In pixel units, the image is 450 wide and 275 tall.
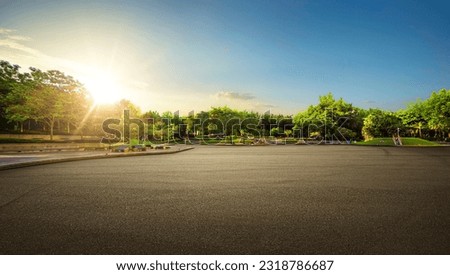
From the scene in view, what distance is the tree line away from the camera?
100.0 feet

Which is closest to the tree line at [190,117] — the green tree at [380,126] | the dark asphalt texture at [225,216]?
the green tree at [380,126]

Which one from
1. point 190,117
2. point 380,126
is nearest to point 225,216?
point 380,126

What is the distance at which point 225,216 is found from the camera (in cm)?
545

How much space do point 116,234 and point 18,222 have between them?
2.00m

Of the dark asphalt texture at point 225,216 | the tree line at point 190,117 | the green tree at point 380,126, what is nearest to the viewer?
the dark asphalt texture at point 225,216

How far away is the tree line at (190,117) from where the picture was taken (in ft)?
100.0

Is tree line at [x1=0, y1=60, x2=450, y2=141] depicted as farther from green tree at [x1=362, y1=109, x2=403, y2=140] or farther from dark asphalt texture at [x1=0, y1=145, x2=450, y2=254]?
dark asphalt texture at [x1=0, y1=145, x2=450, y2=254]

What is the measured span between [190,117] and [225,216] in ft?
227

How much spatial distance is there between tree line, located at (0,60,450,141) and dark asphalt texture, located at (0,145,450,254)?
24.5 metres

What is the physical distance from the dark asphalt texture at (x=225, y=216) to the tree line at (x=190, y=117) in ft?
80.3

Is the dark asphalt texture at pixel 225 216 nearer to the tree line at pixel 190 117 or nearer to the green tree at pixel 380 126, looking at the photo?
the tree line at pixel 190 117

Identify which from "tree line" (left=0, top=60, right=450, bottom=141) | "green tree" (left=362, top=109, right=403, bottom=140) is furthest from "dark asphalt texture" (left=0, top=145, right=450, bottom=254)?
"green tree" (left=362, top=109, right=403, bottom=140)
